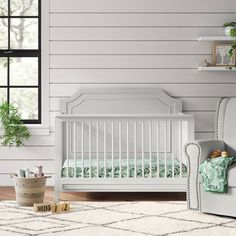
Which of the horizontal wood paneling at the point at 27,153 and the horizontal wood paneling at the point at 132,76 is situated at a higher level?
the horizontal wood paneling at the point at 132,76

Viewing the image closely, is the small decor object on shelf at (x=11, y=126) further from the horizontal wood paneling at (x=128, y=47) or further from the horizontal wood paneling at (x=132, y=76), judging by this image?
the horizontal wood paneling at (x=128, y=47)

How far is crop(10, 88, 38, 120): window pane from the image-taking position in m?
5.72

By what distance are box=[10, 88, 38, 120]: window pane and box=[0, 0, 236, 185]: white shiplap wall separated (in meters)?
0.20

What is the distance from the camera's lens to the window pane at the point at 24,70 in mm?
5703

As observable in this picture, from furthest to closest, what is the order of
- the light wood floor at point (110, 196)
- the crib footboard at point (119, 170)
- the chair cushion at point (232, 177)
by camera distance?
the light wood floor at point (110, 196), the crib footboard at point (119, 170), the chair cushion at point (232, 177)

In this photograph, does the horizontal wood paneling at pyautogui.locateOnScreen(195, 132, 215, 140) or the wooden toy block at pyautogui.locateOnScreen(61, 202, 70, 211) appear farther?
the horizontal wood paneling at pyautogui.locateOnScreen(195, 132, 215, 140)

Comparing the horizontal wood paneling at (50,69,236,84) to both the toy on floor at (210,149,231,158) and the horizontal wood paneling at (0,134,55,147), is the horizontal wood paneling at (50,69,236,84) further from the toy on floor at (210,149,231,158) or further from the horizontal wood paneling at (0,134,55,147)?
the toy on floor at (210,149,231,158)

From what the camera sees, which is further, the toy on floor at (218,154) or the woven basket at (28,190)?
the woven basket at (28,190)

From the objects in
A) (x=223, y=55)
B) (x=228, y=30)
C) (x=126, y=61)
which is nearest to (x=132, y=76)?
(x=126, y=61)

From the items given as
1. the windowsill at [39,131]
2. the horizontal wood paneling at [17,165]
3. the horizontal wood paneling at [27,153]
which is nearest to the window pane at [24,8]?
the windowsill at [39,131]

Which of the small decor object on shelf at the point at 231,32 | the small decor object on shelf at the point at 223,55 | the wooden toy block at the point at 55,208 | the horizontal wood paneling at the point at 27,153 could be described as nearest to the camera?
the wooden toy block at the point at 55,208

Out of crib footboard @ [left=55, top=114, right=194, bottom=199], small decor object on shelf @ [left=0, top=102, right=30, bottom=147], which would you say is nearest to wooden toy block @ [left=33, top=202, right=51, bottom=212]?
crib footboard @ [left=55, top=114, right=194, bottom=199]

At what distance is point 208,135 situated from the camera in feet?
18.5

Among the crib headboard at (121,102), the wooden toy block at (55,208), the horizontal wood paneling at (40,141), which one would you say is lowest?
the wooden toy block at (55,208)
